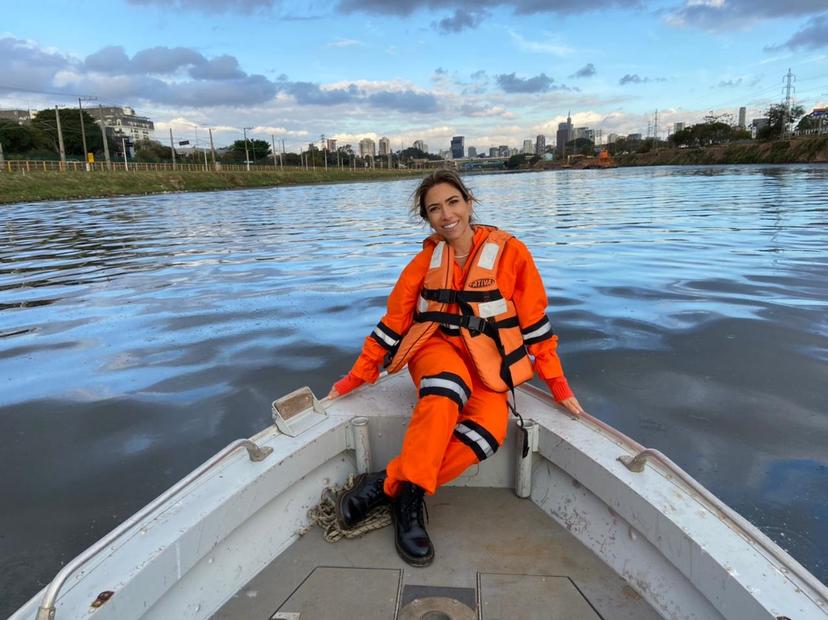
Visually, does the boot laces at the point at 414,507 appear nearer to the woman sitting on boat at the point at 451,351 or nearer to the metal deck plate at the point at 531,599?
the woman sitting on boat at the point at 451,351

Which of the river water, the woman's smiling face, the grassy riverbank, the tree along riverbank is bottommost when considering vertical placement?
the river water

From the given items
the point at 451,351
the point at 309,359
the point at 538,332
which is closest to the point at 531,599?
the point at 451,351

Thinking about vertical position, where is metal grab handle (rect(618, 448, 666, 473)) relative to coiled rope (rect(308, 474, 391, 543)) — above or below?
above

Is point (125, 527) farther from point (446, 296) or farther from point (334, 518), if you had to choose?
point (446, 296)

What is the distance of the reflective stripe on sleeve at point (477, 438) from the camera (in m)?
2.40

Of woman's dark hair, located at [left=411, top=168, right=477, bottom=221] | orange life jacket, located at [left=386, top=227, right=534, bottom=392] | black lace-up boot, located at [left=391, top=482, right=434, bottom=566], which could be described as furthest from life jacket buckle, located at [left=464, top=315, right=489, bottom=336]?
black lace-up boot, located at [left=391, top=482, right=434, bottom=566]

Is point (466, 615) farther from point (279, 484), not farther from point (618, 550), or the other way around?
point (279, 484)

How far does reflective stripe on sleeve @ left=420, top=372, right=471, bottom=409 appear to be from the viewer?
2393 mm

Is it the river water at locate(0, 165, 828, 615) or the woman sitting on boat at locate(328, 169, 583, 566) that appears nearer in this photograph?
the woman sitting on boat at locate(328, 169, 583, 566)

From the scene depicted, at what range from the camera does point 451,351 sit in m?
2.70

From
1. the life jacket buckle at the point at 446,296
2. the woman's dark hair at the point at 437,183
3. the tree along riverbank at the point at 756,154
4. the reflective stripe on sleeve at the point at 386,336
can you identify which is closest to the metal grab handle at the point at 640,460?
the life jacket buckle at the point at 446,296

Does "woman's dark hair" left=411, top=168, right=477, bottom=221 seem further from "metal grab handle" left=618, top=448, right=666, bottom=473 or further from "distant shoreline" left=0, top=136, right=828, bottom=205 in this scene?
"distant shoreline" left=0, top=136, right=828, bottom=205

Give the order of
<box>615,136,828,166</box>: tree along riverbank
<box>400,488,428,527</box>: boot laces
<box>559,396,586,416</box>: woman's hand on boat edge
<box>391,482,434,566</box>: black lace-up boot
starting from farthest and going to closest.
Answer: <box>615,136,828,166</box>: tree along riverbank
<box>559,396,586,416</box>: woman's hand on boat edge
<box>400,488,428,527</box>: boot laces
<box>391,482,434,566</box>: black lace-up boot

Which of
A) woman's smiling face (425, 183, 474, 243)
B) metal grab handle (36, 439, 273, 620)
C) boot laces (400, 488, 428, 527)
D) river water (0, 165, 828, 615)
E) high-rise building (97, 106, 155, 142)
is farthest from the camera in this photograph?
high-rise building (97, 106, 155, 142)
